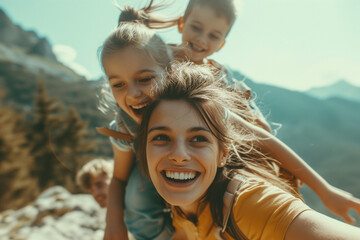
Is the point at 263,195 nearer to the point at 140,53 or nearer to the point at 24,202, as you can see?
the point at 140,53

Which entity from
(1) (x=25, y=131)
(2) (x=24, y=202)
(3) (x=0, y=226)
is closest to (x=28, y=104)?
(1) (x=25, y=131)

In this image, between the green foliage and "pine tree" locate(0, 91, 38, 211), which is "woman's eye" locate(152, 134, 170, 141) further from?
the green foliage

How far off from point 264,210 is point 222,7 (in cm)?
161

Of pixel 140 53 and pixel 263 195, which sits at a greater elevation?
pixel 140 53

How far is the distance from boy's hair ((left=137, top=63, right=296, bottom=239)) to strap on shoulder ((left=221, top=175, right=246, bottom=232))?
0.15 feet

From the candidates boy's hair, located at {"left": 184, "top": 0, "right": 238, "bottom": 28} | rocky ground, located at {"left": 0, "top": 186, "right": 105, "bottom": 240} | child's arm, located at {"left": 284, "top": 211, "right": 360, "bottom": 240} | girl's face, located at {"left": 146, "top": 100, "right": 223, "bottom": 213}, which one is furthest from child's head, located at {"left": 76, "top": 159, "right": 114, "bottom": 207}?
child's arm, located at {"left": 284, "top": 211, "right": 360, "bottom": 240}

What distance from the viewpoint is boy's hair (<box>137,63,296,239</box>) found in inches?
54.0

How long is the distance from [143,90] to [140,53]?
26 centimetres

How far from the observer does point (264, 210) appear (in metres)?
1.05

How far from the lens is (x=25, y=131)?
605 inches

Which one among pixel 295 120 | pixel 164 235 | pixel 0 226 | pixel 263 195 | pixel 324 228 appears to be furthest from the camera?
pixel 295 120

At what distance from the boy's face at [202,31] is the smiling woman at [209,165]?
541mm

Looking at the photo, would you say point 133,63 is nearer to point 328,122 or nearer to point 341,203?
point 341,203

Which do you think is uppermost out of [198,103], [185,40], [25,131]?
[185,40]
